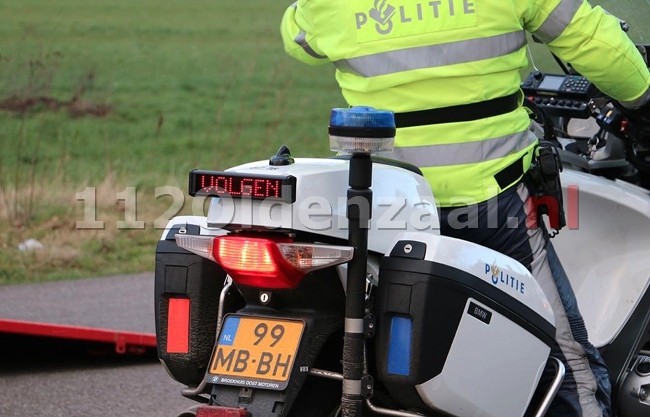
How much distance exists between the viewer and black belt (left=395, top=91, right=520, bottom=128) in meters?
3.21

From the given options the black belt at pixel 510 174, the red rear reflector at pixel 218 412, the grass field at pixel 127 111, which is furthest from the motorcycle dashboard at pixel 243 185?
the grass field at pixel 127 111

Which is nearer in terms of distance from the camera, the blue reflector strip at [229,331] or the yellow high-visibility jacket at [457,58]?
the blue reflector strip at [229,331]

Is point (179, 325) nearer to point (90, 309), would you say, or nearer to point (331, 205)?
point (331, 205)

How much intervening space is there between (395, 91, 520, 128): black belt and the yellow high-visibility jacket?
0.6 inches

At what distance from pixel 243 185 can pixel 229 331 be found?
39cm

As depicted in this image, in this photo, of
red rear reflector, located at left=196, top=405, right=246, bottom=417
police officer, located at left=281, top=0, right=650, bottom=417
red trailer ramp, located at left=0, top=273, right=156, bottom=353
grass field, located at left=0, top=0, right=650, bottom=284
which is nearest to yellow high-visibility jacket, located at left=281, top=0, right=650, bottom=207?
police officer, located at left=281, top=0, right=650, bottom=417

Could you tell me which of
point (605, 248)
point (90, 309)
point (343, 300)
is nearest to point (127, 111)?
point (90, 309)

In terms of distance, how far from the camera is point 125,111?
16250 mm

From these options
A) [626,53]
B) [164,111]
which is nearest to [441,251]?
[626,53]

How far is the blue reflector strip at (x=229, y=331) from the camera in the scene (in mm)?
2912

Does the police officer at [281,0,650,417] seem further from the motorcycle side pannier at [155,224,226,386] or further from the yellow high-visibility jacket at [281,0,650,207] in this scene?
the motorcycle side pannier at [155,224,226,386]

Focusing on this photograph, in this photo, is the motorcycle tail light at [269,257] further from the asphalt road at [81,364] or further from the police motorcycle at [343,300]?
the asphalt road at [81,364]

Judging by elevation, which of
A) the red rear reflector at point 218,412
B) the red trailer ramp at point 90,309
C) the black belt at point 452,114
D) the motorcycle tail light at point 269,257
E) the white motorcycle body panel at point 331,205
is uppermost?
the black belt at point 452,114

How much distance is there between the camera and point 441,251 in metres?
2.90
